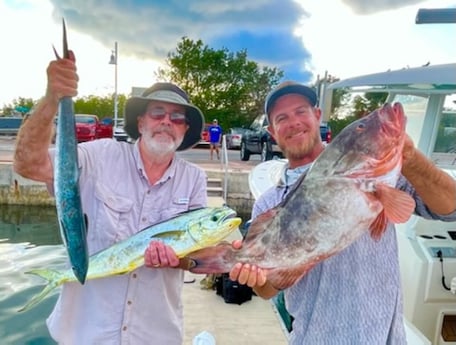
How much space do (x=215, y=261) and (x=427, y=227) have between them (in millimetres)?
2677

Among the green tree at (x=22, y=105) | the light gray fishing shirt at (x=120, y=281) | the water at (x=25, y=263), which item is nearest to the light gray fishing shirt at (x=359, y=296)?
the light gray fishing shirt at (x=120, y=281)

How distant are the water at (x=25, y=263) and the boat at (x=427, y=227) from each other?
3.91 meters

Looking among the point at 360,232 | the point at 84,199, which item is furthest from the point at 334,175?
the point at 84,199

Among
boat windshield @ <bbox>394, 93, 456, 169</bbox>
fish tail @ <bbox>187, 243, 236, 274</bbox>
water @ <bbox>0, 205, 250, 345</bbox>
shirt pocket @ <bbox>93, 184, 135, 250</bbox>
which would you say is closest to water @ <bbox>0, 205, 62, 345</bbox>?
water @ <bbox>0, 205, 250, 345</bbox>

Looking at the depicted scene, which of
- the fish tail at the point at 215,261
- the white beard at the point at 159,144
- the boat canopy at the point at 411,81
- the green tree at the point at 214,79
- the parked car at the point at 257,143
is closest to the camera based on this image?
the fish tail at the point at 215,261

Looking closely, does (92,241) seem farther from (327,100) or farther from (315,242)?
(327,100)

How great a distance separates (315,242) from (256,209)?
58 cm

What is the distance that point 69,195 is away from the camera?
1624mm

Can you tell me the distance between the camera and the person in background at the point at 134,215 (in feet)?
7.61

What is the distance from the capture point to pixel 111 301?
232 cm

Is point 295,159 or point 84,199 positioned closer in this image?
point 295,159

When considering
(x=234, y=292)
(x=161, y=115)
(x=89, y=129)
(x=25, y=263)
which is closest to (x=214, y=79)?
(x=89, y=129)

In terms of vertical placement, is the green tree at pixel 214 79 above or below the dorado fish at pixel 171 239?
above

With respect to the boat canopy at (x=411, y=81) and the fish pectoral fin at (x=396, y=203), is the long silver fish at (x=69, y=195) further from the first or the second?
the boat canopy at (x=411, y=81)
